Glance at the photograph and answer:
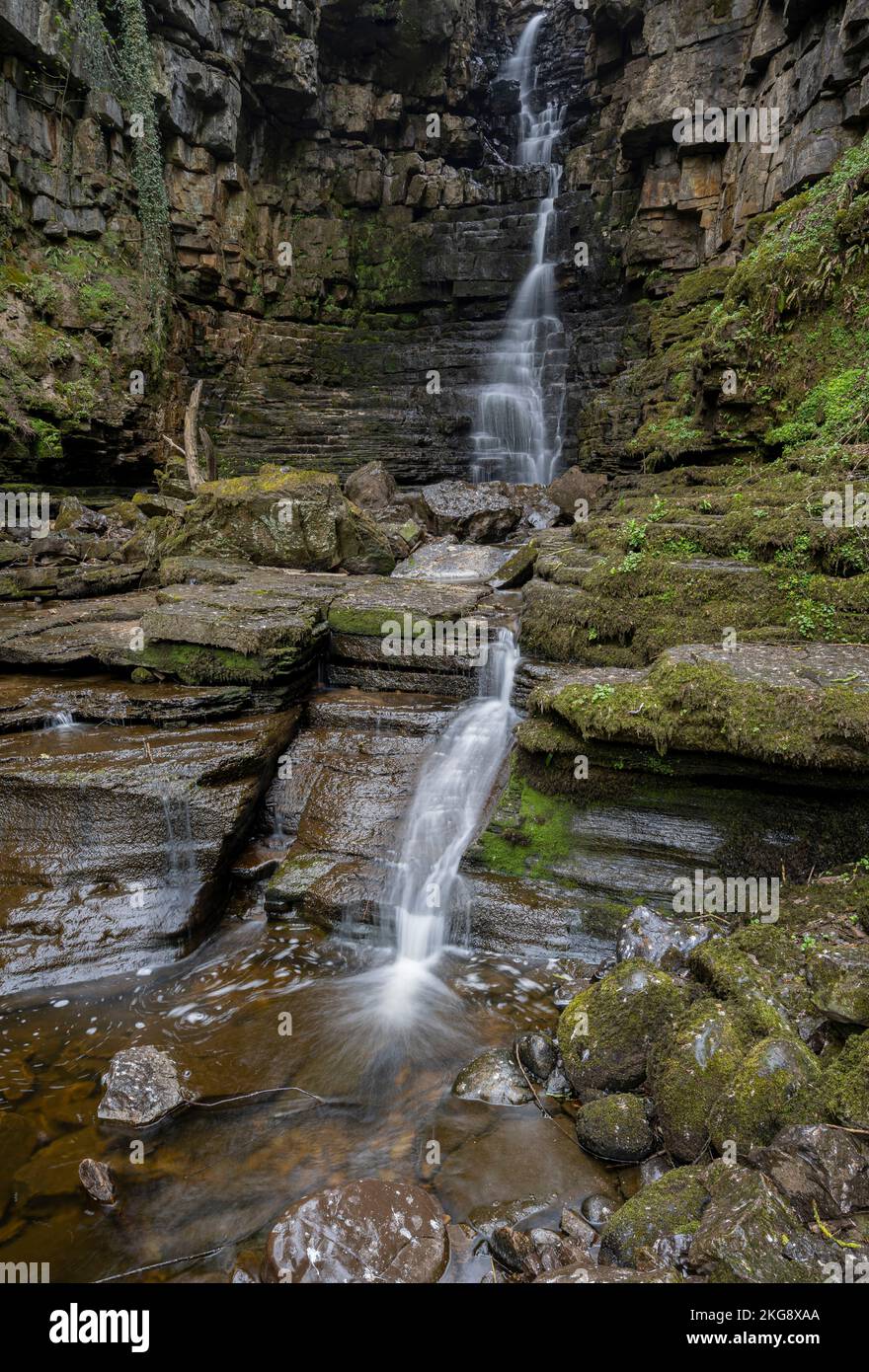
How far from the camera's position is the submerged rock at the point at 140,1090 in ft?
12.1

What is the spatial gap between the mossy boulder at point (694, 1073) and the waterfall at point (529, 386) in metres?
16.8

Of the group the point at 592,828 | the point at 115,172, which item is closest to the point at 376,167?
the point at 115,172

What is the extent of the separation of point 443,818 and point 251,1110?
2.78 meters

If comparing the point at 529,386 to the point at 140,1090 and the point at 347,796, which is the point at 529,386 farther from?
the point at 140,1090

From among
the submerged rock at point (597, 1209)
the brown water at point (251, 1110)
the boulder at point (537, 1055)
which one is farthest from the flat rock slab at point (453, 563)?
the submerged rock at point (597, 1209)

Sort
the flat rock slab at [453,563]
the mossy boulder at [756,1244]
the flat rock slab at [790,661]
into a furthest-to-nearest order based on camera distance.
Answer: the flat rock slab at [453,563] → the flat rock slab at [790,661] → the mossy boulder at [756,1244]

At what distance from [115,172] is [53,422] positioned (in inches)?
313

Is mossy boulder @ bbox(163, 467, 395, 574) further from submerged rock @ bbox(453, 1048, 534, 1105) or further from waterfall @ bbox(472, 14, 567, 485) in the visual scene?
waterfall @ bbox(472, 14, 567, 485)

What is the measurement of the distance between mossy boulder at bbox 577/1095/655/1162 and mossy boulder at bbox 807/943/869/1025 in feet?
3.41

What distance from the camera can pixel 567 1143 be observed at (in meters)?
3.53

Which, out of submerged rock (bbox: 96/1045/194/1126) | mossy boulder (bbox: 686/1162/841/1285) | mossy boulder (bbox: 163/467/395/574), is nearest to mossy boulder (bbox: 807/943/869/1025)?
mossy boulder (bbox: 686/1162/841/1285)

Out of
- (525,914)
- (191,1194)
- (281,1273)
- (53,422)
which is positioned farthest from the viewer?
(53,422)

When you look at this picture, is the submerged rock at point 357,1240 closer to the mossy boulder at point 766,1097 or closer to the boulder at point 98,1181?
the boulder at point 98,1181

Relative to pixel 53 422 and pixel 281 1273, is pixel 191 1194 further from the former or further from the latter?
pixel 53 422
